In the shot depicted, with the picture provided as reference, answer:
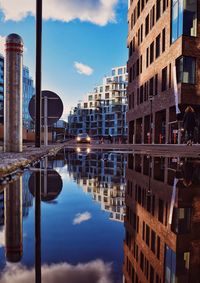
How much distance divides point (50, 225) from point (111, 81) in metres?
116

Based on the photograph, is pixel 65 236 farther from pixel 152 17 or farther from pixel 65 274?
pixel 152 17

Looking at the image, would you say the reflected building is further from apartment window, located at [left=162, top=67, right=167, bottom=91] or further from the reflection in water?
apartment window, located at [left=162, top=67, right=167, bottom=91]

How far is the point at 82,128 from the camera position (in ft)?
406

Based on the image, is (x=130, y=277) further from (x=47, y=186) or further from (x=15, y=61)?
(x=15, y=61)

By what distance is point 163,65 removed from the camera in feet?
97.7

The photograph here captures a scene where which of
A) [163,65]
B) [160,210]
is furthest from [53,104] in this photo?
[163,65]

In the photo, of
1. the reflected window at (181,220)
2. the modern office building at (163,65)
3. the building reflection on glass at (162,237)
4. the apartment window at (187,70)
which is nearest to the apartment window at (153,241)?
the building reflection on glass at (162,237)

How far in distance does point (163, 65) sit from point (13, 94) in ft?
80.4

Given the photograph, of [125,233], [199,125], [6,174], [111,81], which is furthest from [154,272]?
[111,81]

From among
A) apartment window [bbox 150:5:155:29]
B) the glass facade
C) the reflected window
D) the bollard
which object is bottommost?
the reflected window

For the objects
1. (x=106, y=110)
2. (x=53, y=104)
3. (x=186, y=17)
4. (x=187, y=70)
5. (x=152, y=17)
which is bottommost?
(x=53, y=104)

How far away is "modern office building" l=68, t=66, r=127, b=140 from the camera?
11012 centimetres

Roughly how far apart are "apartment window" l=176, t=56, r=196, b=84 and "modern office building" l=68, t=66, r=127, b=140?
261ft

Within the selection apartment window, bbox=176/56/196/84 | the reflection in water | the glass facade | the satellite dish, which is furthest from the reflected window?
the glass facade
